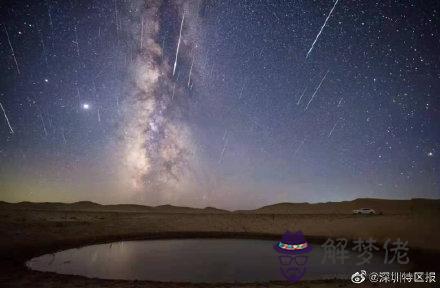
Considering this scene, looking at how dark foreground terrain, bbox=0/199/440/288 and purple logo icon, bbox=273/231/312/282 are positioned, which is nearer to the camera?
dark foreground terrain, bbox=0/199/440/288

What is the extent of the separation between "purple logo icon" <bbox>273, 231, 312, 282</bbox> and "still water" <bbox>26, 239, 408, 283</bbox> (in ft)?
0.81

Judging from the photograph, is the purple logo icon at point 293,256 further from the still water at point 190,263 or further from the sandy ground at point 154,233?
the sandy ground at point 154,233

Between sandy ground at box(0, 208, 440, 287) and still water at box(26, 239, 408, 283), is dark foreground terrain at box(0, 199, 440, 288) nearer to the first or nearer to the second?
sandy ground at box(0, 208, 440, 287)

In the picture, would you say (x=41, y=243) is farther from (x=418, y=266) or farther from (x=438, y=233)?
(x=438, y=233)

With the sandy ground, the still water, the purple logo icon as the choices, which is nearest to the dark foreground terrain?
the sandy ground

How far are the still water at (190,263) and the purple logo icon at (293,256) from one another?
248 mm

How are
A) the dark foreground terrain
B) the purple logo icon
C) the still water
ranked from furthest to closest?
the purple logo icon < the still water < the dark foreground terrain

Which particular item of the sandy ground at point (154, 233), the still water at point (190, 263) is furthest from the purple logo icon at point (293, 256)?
the sandy ground at point (154, 233)

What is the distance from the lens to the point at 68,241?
23.0 meters

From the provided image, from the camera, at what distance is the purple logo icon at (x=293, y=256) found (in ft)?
47.4

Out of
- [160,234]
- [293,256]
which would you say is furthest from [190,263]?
[160,234]

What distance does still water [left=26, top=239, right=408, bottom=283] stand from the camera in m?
14.0

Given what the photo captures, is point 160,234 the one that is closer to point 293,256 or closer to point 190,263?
point 190,263

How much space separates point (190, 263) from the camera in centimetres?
1675
